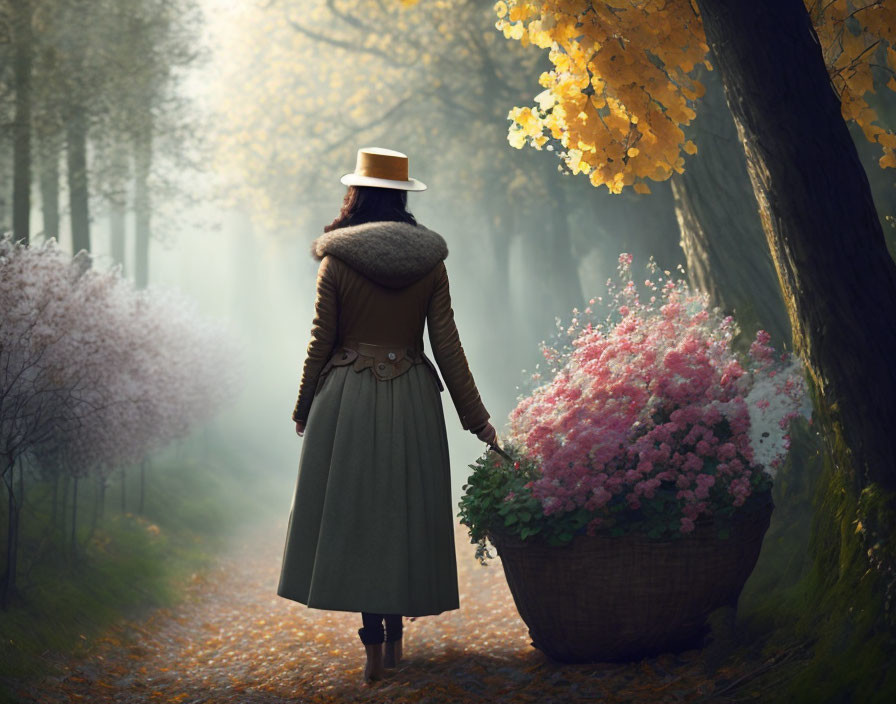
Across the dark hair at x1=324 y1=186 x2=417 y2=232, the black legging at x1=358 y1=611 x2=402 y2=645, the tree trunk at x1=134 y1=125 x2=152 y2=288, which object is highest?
the tree trunk at x1=134 y1=125 x2=152 y2=288

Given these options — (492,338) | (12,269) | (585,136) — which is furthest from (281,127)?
(585,136)

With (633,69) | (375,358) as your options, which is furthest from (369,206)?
(633,69)

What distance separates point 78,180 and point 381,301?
1089 centimetres

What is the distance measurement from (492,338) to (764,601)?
20.6 m

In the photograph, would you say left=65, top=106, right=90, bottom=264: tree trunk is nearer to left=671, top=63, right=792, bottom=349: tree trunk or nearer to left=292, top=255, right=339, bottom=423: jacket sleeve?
left=671, top=63, right=792, bottom=349: tree trunk

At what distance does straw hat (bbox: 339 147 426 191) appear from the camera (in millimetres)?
5371

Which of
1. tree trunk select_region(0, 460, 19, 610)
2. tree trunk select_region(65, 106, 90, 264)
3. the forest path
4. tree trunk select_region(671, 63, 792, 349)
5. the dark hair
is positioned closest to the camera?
the forest path

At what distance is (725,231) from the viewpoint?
23.7 feet

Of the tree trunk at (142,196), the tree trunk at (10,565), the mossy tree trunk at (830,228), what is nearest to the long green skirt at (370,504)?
the mossy tree trunk at (830,228)

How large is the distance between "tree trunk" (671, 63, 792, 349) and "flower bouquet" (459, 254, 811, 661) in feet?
4.37

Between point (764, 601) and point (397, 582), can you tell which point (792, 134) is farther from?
point (397, 582)

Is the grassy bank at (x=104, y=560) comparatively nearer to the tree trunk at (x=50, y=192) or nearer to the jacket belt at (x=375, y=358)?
the jacket belt at (x=375, y=358)

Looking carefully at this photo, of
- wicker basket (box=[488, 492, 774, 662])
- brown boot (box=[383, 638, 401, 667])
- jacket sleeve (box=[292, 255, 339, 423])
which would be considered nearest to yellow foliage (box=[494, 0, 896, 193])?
jacket sleeve (box=[292, 255, 339, 423])

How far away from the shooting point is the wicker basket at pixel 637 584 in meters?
5.03
